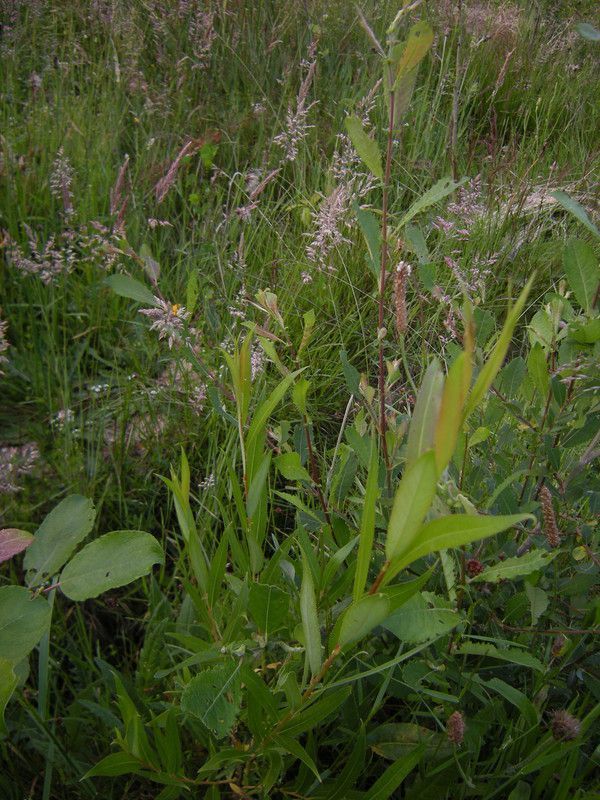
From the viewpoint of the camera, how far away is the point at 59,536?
879 mm

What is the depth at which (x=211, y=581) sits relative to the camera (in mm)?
793

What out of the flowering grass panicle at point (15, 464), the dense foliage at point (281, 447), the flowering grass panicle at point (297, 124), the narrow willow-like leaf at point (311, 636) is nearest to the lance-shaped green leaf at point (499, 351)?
the dense foliage at point (281, 447)

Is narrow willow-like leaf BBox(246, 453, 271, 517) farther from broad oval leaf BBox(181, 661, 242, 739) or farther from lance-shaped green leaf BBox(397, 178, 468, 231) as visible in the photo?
lance-shaped green leaf BBox(397, 178, 468, 231)

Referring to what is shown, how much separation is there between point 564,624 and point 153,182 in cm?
204

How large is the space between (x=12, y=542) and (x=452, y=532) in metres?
0.55

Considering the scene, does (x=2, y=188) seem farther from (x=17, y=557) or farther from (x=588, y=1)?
(x=588, y=1)

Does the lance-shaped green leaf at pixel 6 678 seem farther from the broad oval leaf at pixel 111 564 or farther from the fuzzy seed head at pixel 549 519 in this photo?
the fuzzy seed head at pixel 549 519

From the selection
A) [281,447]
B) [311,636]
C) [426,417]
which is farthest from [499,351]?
[281,447]

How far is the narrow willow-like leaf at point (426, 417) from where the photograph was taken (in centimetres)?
49

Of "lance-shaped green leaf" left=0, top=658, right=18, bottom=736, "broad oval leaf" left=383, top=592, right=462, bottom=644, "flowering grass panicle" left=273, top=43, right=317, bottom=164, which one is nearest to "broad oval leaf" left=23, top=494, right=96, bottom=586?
"lance-shaped green leaf" left=0, top=658, right=18, bottom=736

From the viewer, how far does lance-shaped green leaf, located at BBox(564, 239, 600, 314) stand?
896 mm

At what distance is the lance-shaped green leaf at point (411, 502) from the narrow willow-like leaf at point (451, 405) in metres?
0.01

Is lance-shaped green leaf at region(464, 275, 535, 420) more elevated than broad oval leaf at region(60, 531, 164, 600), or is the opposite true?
lance-shaped green leaf at region(464, 275, 535, 420)

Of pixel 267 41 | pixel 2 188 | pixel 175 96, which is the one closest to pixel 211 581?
pixel 2 188
